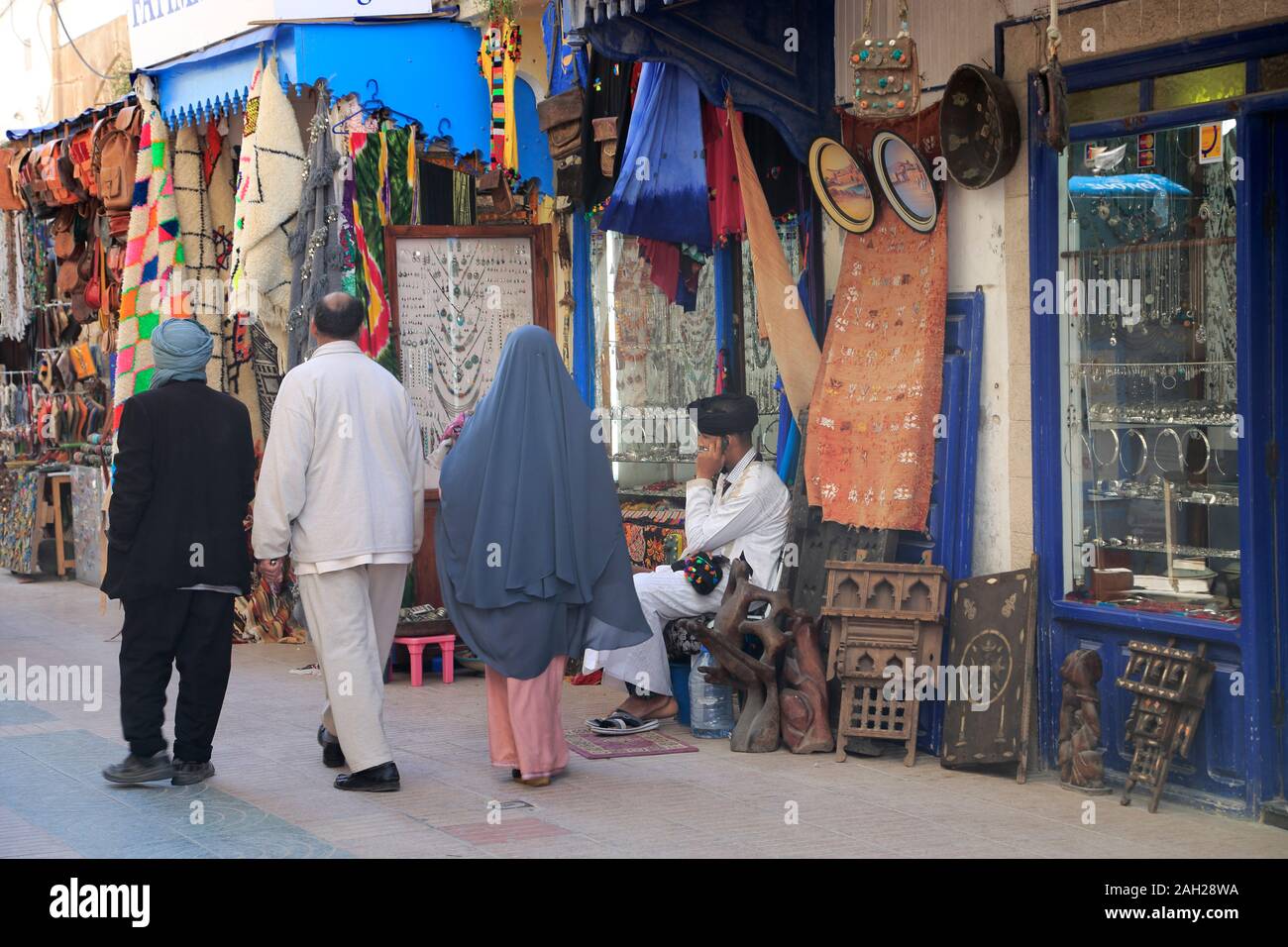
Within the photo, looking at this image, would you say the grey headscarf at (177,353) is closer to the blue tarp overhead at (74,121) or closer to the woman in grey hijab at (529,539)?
the woman in grey hijab at (529,539)

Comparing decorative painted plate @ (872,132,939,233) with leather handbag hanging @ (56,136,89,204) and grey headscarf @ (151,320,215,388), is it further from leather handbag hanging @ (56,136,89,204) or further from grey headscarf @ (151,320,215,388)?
leather handbag hanging @ (56,136,89,204)

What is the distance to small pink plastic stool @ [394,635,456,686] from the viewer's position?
29.4 ft

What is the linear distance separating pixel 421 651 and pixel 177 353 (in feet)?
9.98

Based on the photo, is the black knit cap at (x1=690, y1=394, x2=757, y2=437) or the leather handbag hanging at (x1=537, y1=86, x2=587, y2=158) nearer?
the black knit cap at (x1=690, y1=394, x2=757, y2=437)

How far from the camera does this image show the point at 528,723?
251 inches

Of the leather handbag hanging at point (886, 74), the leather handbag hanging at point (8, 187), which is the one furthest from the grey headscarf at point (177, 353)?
the leather handbag hanging at point (8, 187)

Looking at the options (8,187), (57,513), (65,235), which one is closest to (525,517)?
(65,235)

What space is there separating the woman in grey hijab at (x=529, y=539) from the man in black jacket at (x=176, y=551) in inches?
33.1

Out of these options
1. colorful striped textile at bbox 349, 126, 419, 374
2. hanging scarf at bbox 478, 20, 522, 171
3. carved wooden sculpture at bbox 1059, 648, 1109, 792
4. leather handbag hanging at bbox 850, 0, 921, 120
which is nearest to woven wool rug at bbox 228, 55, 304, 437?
colorful striped textile at bbox 349, 126, 419, 374

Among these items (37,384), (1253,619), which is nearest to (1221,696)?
(1253,619)

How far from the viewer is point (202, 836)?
566cm

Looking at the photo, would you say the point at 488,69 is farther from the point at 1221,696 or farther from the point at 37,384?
the point at 37,384

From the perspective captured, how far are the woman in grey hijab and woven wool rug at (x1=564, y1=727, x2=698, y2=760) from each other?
1.73ft

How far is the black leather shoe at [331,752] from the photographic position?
22.2 feet
